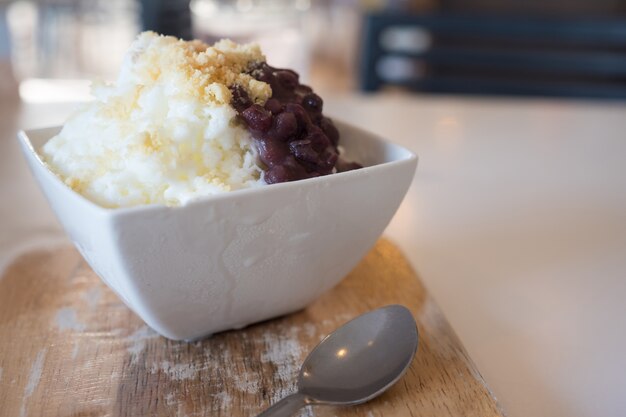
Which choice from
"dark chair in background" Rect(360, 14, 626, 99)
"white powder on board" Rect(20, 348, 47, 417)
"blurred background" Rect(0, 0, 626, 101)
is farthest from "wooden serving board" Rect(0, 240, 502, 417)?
"dark chair in background" Rect(360, 14, 626, 99)

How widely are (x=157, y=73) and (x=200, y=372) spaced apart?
0.36 metres

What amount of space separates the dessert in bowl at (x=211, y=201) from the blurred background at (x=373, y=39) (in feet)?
1.39

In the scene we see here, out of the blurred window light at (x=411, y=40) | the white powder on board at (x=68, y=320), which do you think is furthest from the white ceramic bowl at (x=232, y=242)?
the blurred window light at (x=411, y=40)

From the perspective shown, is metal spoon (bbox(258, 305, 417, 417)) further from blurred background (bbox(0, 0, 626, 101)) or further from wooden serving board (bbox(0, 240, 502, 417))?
blurred background (bbox(0, 0, 626, 101))

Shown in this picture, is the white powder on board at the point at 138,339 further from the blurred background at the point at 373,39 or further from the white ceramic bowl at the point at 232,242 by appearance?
the blurred background at the point at 373,39

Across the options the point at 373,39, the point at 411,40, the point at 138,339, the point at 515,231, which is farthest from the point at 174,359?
the point at 411,40

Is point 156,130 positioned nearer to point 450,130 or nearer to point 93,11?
point 450,130

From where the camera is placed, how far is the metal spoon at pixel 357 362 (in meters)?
0.62

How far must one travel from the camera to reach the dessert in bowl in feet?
1.99

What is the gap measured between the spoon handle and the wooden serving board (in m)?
0.02

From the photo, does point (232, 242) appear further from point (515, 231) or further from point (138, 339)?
point (515, 231)

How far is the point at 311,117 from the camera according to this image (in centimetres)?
78

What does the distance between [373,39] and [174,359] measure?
8.19 ft

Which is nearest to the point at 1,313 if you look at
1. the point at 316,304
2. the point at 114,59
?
the point at 316,304
